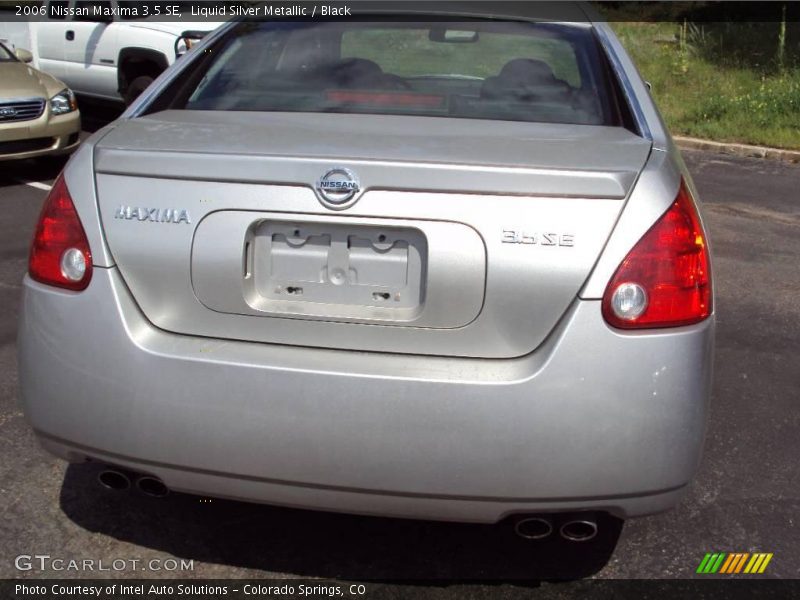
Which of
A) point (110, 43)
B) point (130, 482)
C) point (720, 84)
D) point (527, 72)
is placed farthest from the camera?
point (720, 84)

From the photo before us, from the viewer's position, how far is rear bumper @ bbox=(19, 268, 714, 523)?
2277 mm

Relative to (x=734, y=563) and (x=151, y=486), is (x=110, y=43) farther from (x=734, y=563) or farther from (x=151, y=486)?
(x=734, y=563)

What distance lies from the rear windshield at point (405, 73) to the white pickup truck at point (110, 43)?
20.1 ft

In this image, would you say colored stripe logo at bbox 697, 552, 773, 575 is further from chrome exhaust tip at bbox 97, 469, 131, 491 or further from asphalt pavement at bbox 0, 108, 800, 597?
chrome exhaust tip at bbox 97, 469, 131, 491

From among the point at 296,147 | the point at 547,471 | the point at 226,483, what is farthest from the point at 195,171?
the point at 547,471

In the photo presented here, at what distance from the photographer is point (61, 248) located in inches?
99.9

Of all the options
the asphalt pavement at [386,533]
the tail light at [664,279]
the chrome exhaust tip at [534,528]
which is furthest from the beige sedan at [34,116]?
the tail light at [664,279]

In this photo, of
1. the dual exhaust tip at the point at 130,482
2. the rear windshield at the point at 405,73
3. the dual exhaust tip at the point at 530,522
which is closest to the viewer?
the dual exhaust tip at the point at 530,522

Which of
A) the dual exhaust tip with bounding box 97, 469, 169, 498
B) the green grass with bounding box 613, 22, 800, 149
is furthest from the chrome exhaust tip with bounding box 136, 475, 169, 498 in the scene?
the green grass with bounding box 613, 22, 800, 149

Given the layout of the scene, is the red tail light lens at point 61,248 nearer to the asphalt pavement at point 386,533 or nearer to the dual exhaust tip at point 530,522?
the dual exhaust tip at point 530,522

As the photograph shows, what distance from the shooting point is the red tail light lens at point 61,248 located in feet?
8.17

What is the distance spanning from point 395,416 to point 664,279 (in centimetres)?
73

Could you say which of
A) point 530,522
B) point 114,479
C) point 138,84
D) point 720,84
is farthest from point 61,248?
point 720,84

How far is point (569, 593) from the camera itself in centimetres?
278
